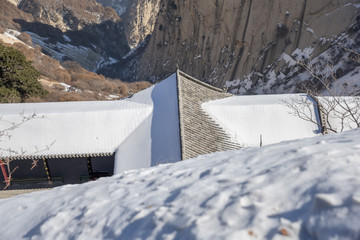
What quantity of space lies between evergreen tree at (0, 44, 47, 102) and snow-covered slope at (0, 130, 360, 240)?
63.2 feet

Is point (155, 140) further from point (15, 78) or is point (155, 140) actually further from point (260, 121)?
point (15, 78)

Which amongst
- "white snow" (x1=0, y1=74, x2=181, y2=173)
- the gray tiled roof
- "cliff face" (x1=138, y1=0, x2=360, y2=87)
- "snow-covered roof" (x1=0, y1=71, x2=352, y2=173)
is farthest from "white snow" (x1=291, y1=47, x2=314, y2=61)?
"white snow" (x1=0, y1=74, x2=181, y2=173)

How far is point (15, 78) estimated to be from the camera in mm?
19422

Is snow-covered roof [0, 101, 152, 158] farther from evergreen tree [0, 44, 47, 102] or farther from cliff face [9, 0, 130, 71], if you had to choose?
cliff face [9, 0, 130, 71]

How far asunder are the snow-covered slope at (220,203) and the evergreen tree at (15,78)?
63.2 ft

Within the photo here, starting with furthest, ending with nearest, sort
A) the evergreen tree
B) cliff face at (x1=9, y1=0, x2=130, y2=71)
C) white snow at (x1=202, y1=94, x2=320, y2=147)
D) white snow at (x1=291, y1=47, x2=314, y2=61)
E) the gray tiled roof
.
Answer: cliff face at (x1=9, y1=0, x2=130, y2=71) < white snow at (x1=291, y1=47, x2=314, y2=61) < the evergreen tree < white snow at (x1=202, y1=94, x2=320, y2=147) < the gray tiled roof

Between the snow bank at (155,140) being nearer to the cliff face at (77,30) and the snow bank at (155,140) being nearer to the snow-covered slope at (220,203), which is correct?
the snow-covered slope at (220,203)

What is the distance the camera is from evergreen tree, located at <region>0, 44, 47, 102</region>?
18.7 m

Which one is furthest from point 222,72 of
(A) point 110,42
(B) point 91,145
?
(A) point 110,42

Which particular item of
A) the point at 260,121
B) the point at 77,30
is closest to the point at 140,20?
the point at 77,30

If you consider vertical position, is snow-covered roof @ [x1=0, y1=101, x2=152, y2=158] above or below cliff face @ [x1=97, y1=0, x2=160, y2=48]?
below

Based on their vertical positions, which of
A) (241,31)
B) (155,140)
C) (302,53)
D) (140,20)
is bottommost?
(155,140)

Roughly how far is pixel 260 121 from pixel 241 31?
25245 mm

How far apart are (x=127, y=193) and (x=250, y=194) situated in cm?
189
